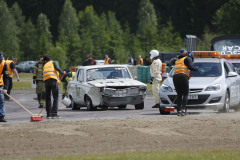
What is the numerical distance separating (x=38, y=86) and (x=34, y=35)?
226 ft

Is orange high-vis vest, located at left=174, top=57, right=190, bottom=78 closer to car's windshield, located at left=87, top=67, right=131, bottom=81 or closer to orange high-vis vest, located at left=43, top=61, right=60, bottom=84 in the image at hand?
orange high-vis vest, located at left=43, top=61, right=60, bottom=84

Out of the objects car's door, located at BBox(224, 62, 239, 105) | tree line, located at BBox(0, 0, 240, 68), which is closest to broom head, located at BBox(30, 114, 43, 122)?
car's door, located at BBox(224, 62, 239, 105)

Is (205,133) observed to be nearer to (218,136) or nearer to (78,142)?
(218,136)

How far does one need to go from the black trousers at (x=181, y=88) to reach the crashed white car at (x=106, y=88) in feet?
12.3

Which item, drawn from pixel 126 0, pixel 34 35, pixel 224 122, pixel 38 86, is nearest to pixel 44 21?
pixel 34 35

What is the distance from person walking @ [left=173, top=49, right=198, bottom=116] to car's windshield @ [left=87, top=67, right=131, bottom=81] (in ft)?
16.2

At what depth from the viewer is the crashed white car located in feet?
70.3

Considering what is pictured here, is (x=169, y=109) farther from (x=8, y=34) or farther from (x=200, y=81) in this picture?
(x=8, y=34)

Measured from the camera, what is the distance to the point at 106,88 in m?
21.4

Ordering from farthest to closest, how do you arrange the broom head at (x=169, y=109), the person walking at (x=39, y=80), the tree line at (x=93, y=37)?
the tree line at (x=93, y=37), the person walking at (x=39, y=80), the broom head at (x=169, y=109)

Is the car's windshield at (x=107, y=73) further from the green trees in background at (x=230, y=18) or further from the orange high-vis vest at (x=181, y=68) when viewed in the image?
the green trees in background at (x=230, y=18)

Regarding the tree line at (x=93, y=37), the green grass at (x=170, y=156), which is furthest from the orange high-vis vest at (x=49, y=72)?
the tree line at (x=93, y=37)

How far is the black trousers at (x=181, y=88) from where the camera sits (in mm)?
17766

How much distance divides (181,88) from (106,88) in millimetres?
4016
